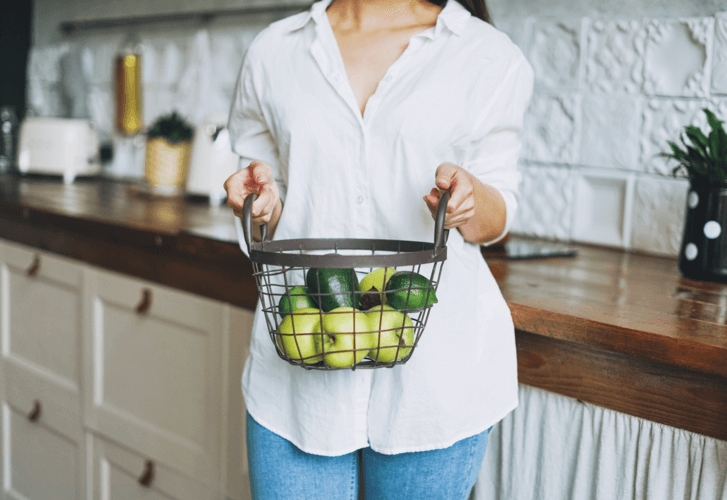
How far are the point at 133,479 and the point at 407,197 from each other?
3.53 ft

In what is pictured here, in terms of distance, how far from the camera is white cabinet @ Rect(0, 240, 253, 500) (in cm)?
137

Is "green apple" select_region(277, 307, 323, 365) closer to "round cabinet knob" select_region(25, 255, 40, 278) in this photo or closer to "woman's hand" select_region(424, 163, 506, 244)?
"woman's hand" select_region(424, 163, 506, 244)

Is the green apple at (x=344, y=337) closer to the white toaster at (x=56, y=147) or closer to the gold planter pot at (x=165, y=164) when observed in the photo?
the gold planter pot at (x=165, y=164)

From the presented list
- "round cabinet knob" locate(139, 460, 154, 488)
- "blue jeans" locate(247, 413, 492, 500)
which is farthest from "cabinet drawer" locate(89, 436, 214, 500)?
"blue jeans" locate(247, 413, 492, 500)

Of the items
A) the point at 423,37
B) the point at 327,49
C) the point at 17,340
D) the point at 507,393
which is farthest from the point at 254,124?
the point at 17,340

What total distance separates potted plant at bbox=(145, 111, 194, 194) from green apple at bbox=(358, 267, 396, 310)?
1.47m

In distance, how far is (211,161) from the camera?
1943 millimetres

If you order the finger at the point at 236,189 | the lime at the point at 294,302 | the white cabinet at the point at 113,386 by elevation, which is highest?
the finger at the point at 236,189

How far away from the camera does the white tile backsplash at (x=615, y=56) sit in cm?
133

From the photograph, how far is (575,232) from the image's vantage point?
4.84 ft

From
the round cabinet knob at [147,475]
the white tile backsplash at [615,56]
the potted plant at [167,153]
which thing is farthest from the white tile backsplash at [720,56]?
the potted plant at [167,153]

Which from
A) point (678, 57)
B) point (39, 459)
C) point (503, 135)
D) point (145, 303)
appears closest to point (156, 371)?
point (145, 303)

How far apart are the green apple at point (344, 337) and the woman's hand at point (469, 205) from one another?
14cm

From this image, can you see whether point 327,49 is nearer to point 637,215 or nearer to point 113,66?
point 637,215
